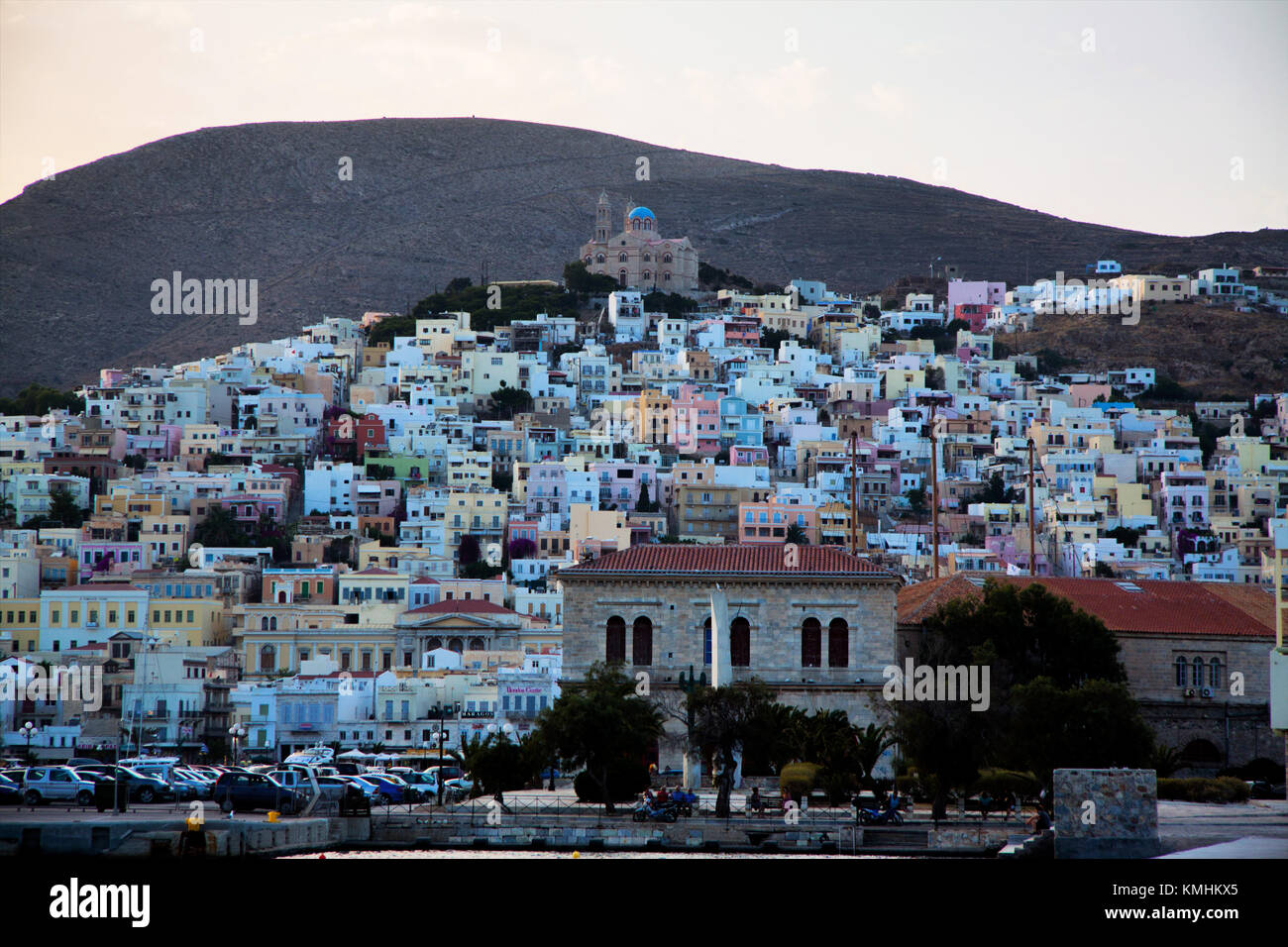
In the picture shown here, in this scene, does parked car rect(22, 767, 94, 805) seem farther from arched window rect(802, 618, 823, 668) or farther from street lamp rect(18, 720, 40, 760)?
street lamp rect(18, 720, 40, 760)

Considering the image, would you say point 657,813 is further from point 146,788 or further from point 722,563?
point 722,563

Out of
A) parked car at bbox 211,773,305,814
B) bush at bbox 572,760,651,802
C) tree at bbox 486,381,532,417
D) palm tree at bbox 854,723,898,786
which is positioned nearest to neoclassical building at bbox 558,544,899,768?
palm tree at bbox 854,723,898,786

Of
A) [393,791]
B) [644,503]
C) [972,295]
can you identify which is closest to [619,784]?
[393,791]

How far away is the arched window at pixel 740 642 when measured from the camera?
147 ft

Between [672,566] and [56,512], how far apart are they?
62.8 meters

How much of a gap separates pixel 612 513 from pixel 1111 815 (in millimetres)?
69058

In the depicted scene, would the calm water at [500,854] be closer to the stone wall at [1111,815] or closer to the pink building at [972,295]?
the stone wall at [1111,815]

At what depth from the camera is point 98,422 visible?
374ft

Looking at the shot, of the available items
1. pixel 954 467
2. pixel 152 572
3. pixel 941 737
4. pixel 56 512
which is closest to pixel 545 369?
pixel 954 467

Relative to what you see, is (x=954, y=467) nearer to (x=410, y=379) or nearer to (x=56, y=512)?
(x=410, y=379)

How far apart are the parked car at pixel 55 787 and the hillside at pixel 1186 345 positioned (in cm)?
11695

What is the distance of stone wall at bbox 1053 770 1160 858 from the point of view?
1022 inches

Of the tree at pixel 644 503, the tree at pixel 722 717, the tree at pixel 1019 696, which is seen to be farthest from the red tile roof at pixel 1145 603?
the tree at pixel 644 503

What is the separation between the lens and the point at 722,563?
45.8 metres
